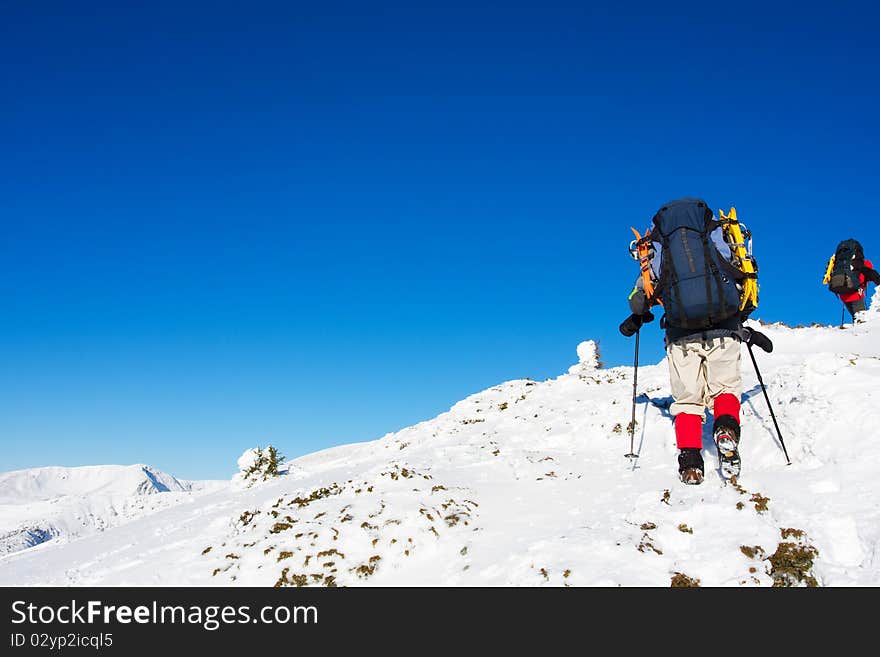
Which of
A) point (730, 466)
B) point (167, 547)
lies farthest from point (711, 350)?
point (167, 547)

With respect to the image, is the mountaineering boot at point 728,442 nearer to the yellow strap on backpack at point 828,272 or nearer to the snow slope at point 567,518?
the snow slope at point 567,518

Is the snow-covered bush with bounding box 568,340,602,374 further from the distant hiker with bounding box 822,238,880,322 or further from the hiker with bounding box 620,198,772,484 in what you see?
the hiker with bounding box 620,198,772,484

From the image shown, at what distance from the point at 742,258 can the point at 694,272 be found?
0.94 m

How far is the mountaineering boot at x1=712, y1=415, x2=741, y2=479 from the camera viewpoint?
24.9 ft

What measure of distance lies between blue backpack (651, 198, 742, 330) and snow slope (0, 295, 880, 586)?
2.49m

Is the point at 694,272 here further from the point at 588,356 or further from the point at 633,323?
the point at 588,356

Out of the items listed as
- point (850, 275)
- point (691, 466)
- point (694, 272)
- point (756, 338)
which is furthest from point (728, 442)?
point (850, 275)

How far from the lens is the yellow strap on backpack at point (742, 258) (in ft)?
27.0

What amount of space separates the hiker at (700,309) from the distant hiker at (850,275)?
1702 cm

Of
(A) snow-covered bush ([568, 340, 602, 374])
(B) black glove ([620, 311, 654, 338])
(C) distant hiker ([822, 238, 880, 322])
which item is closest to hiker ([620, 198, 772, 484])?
(B) black glove ([620, 311, 654, 338])

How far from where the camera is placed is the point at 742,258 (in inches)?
325

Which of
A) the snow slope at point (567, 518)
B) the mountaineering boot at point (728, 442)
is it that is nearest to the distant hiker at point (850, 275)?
the snow slope at point (567, 518)
